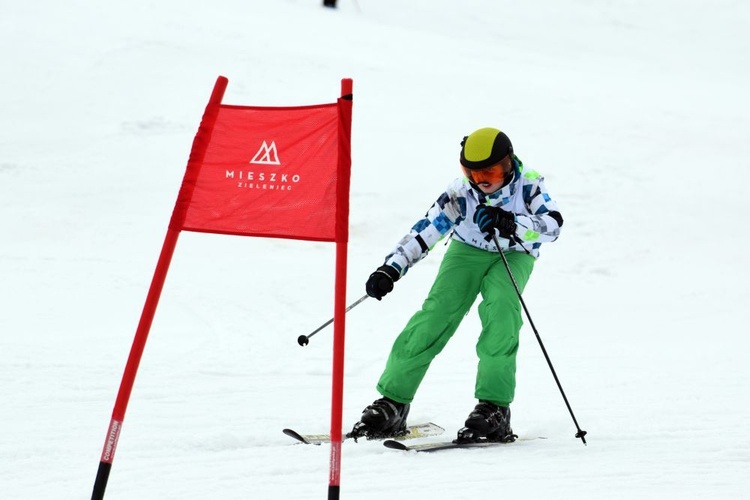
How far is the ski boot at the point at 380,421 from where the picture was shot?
4.76 meters

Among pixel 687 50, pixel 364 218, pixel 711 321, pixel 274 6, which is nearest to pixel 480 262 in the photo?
pixel 711 321

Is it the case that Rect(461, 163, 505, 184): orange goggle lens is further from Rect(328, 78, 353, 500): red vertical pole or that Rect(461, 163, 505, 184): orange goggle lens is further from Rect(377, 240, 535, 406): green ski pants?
Rect(328, 78, 353, 500): red vertical pole

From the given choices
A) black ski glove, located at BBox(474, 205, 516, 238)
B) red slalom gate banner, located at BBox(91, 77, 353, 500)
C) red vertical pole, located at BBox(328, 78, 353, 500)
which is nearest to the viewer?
red vertical pole, located at BBox(328, 78, 353, 500)

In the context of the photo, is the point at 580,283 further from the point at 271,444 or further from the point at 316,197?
the point at 316,197

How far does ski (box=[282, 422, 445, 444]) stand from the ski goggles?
4.54 feet

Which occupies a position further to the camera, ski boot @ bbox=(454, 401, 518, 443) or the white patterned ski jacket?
the white patterned ski jacket

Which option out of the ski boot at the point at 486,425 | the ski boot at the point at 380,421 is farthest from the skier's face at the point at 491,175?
the ski boot at the point at 380,421

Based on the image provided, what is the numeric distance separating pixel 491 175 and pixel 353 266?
4.66 meters

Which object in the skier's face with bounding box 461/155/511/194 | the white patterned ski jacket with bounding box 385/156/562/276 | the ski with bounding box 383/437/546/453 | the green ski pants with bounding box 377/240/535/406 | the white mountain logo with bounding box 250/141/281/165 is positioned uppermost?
the skier's face with bounding box 461/155/511/194

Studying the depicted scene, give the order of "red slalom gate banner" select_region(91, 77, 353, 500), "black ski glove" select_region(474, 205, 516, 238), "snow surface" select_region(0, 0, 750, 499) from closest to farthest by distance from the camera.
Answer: "red slalom gate banner" select_region(91, 77, 353, 500) → "snow surface" select_region(0, 0, 750, 499) → "black ski glove" select_region(474, 205, 516, 238)

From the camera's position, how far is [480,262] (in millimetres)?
5016

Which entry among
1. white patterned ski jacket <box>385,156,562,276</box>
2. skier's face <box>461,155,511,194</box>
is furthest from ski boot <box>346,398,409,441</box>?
skier's face <box>461,155,511,194</box>

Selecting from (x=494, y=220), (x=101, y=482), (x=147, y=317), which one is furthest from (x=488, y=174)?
(x=101, y=482)

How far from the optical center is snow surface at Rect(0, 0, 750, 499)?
432 centimetres
